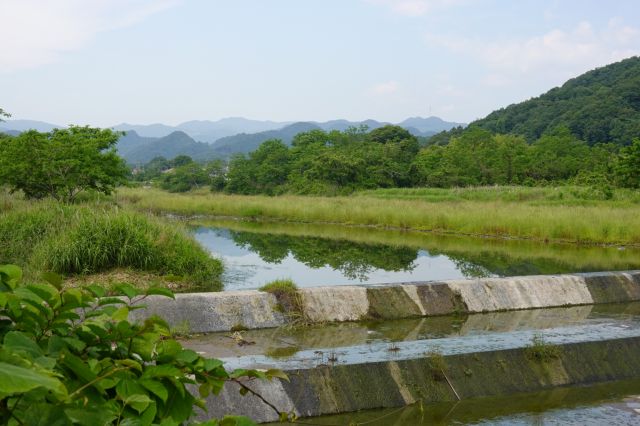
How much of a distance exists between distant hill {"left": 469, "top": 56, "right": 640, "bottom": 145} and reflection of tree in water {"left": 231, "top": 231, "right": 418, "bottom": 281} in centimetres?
4970

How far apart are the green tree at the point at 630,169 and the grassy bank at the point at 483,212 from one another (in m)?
2.89

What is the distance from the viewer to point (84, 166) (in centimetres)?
1981

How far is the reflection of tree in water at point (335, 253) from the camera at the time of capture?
51.3ft

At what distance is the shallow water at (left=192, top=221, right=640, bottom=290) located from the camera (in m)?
14.3

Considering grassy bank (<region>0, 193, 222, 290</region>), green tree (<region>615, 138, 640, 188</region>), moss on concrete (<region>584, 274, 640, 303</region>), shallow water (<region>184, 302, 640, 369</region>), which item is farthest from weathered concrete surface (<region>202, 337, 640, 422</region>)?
green tree (<region>615, 138, 640, 188</region>)

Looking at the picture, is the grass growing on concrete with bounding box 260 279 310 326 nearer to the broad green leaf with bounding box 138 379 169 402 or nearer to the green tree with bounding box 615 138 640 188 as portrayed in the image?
the broad green leaf with bounding box 138 379 169 402

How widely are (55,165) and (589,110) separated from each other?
62401 millimetres

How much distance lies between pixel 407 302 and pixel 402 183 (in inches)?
1590

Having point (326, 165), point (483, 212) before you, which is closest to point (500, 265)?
A: point (483, 212)

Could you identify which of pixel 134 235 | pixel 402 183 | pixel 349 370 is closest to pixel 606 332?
pixel 349 370

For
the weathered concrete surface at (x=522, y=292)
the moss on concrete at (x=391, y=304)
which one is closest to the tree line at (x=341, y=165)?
the moss on concrete at (x=391, y=304)

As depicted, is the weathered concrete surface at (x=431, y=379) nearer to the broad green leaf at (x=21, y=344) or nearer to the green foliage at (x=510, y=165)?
the broad green leaf at (x=21, y=344)

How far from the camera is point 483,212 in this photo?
2456 cm

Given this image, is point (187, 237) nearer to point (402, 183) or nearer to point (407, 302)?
point (407, 302)
